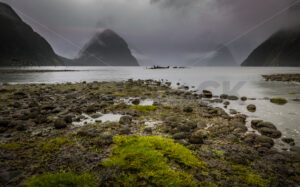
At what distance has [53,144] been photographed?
7.94 m

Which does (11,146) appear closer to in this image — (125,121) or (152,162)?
(125,121)

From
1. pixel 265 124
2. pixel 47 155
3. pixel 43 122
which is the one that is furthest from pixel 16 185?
pixel 265 124

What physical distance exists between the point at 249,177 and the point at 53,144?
909 centimetres

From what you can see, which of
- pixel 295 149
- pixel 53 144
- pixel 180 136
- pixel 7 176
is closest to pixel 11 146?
pixel 53 144

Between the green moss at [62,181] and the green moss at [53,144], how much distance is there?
225cm

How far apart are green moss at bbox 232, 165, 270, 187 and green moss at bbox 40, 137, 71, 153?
816 cm

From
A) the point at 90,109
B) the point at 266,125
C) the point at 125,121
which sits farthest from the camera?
the point at 90,109

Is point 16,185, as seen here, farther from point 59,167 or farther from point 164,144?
point 164,144

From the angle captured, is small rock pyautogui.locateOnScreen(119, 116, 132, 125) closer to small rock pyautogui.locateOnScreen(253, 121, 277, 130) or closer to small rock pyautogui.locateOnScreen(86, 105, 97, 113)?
small rock pyautogui.locateOnScreen(86, 105, 97, 113)

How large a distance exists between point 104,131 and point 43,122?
5.12m

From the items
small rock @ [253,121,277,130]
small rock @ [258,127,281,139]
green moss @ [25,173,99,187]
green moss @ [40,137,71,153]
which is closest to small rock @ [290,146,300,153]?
small rock @ [258,127,281,139]

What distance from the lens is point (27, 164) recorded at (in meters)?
6.37

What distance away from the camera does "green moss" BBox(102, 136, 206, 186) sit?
5.53 meters

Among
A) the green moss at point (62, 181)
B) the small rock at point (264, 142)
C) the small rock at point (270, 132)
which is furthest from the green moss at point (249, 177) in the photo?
the green moss at point (62, 181)
